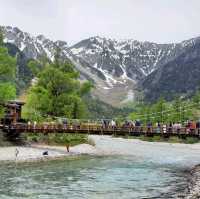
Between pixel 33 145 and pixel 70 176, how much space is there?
1113 inches

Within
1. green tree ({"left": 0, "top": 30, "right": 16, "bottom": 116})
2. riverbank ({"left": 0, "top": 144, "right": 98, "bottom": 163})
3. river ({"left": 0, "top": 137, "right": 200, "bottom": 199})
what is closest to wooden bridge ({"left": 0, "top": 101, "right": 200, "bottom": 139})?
riverbank ({"left": 0, "top": 144, "right": 98, "bottom": 163})

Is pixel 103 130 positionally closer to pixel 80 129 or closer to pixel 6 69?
pixel 80 129

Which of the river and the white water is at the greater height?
the white water

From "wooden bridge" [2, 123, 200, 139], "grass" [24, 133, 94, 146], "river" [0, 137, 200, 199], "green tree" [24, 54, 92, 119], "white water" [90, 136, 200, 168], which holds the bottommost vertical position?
"river" [0, 137, 200, 199]

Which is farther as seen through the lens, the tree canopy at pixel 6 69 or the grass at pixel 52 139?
the grass at pixel 52 139

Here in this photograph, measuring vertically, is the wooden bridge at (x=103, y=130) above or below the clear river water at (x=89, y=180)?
above

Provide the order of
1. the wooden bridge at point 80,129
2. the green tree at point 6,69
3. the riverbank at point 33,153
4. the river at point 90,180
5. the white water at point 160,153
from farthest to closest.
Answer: the white water at point 160,153, the green tree at point 6,69, the wooden bridge at point 80,129, the riverbank at point 33,153, the river at point 90,180

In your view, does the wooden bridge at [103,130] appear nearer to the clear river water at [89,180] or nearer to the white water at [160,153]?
the white water at [160,153]

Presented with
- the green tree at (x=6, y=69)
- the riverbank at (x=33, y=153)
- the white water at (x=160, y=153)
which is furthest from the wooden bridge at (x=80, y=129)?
the green tree at (x=6, y=69)

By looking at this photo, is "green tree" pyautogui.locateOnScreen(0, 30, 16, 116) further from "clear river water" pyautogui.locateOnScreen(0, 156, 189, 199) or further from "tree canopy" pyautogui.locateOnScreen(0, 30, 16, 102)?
"clear river water" pyautogui.locateOnScreen(0, 156, 189, 199)

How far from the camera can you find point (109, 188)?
118ft

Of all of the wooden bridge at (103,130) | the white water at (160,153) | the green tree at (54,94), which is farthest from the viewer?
the green tree at (54,94)

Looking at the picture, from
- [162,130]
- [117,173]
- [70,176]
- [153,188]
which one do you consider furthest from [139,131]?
[153,188]

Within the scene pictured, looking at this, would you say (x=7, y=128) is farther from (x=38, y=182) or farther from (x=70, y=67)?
(x=38, y=182)
